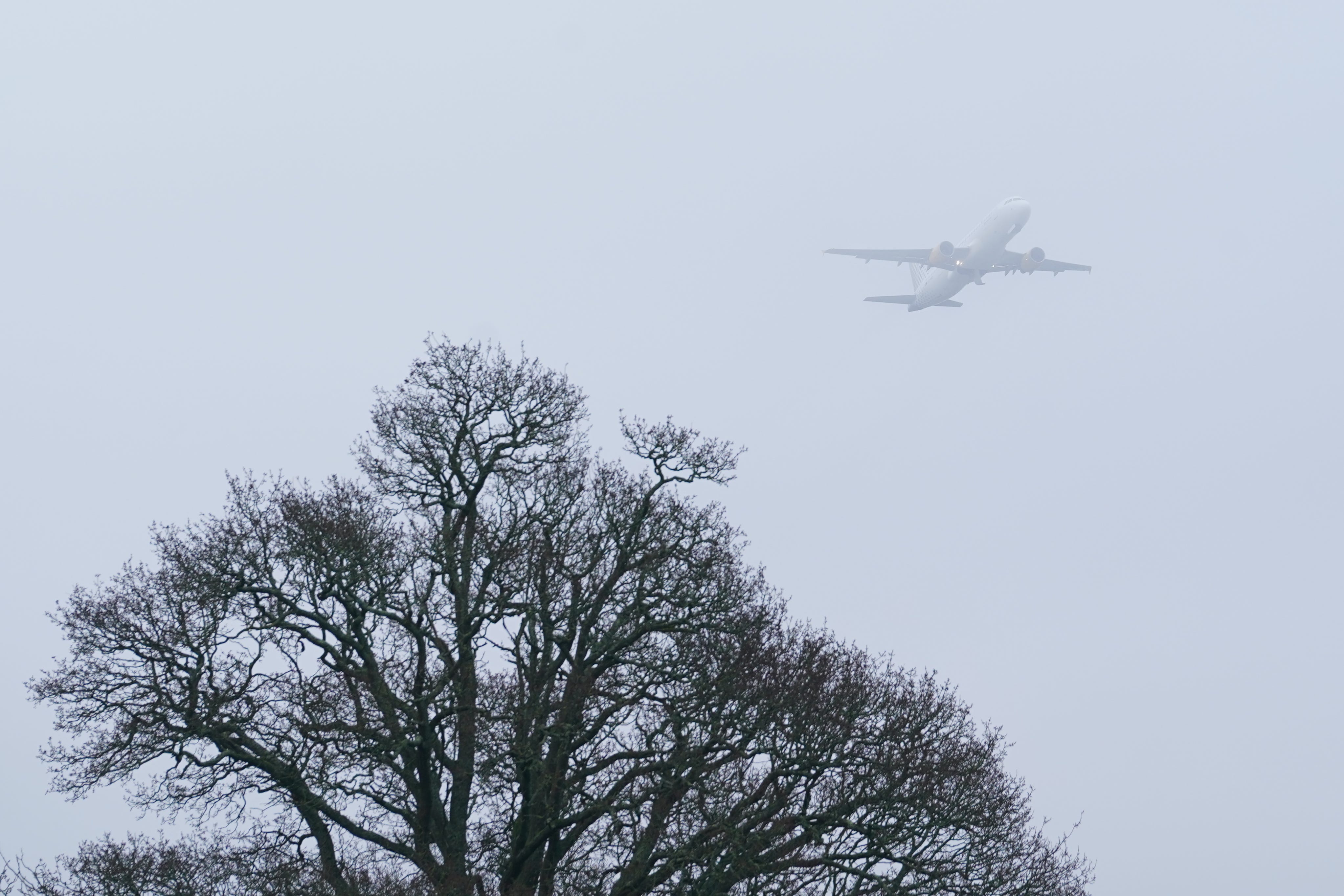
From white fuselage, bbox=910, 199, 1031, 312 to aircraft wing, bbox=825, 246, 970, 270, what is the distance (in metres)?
0.66

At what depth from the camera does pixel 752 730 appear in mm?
23516

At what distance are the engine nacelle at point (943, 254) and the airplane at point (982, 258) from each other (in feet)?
0.12

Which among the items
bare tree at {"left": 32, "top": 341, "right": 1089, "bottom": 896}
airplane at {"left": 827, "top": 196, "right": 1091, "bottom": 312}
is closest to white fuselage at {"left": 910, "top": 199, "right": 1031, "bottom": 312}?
airplane at {"left": 827, "top": 196, "right": 1091, "bottom": 312}

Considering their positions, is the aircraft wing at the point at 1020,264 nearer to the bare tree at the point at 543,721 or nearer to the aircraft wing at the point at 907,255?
the aircraft wing at the point at 907,255

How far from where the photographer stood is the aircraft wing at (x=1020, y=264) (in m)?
110

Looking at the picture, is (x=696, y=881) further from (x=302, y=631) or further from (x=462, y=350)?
(x=462, y=350)

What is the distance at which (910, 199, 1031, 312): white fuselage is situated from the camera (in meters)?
108

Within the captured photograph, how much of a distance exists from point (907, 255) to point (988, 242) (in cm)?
1185

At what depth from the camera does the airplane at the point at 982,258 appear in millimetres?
108438

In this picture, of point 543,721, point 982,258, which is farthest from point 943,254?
point 543,721

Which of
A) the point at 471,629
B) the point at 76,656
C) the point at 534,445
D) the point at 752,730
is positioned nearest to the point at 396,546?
the point at 471,629

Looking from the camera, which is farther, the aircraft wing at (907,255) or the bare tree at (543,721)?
the aircraft wing at (907,255)

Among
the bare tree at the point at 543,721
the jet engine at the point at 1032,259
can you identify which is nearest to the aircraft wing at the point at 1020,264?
the jet engine at the point at 1032,259

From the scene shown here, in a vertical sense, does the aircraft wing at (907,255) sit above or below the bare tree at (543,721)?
above
